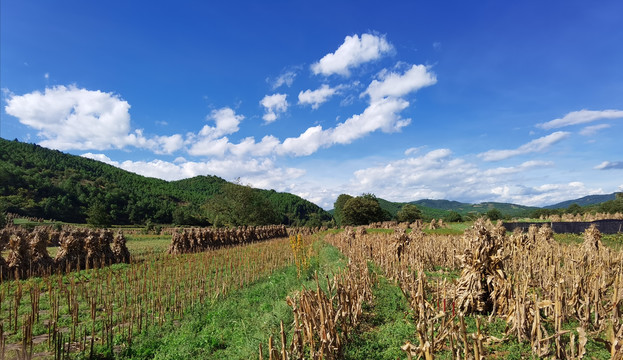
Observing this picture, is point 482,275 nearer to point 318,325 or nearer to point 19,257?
point 318,325

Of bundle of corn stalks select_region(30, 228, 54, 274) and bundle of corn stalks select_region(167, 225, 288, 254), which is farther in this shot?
bundle of corn stalks select_region(167, 225, 288, 254)

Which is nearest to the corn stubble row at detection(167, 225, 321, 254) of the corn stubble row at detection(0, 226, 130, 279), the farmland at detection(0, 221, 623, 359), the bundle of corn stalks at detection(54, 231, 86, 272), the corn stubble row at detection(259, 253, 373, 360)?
the corn stubble row at detection(0, 226, 130, 279)

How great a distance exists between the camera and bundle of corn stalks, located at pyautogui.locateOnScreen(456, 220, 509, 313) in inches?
310

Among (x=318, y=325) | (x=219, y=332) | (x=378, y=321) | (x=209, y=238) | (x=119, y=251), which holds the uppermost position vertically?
(x=318, y=325)

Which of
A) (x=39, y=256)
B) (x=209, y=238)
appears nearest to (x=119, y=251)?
(x=39, y=256)

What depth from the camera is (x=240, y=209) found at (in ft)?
260

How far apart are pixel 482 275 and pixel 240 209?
7485cm

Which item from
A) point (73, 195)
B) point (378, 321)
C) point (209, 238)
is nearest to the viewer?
point (378, 321)

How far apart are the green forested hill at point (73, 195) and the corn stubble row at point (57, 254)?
3623 centimetres

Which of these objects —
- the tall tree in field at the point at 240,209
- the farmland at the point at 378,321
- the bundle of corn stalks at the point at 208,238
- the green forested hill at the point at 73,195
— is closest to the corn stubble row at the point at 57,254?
the farmland at the point at 378,321

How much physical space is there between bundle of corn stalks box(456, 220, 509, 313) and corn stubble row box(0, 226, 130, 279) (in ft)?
51.9

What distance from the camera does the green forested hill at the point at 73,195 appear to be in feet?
253

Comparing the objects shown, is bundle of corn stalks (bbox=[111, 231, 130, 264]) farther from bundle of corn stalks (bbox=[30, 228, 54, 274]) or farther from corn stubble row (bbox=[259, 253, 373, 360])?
corn stubble row (bbox=[259, 253, 373, 360])

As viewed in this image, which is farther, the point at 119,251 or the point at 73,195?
the point at 73,195
